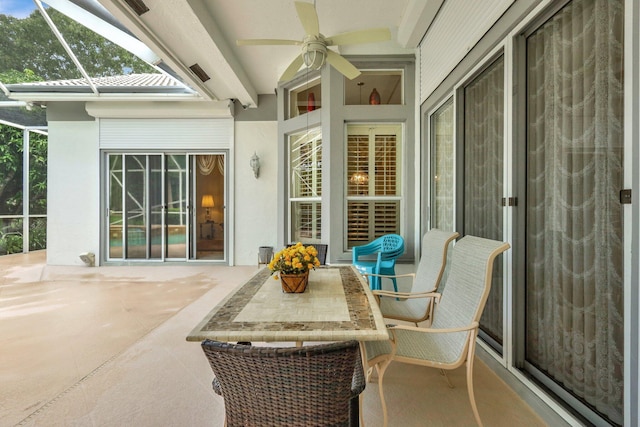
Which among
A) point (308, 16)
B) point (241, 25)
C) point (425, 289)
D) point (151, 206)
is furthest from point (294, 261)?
point (151, 206)

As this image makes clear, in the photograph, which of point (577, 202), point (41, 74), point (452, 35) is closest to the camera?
point (577, 202)

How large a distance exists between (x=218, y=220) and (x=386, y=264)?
18.5 ft

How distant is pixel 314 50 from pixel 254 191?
4.00 m

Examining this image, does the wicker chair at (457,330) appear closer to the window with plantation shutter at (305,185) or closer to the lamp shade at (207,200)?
the window with plantation shutter at (305,185)

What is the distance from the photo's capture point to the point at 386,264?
350cm

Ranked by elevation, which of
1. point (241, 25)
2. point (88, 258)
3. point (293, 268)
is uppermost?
point (241, 25)

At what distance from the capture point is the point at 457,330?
1.52 meters

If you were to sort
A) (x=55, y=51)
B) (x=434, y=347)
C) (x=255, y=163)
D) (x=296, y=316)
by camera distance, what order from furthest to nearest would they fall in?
(x=255, y=163) → (x=55, y=51) → (x=434, y=347) → (x=296, y=316)

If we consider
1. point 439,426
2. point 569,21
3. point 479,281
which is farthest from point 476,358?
point 569,21

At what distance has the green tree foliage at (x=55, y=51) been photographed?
4.29 m

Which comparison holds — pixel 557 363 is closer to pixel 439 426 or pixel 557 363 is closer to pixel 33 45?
pixel 439 426

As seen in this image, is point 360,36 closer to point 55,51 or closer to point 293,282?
point 293,282

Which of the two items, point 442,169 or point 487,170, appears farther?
point 442,169

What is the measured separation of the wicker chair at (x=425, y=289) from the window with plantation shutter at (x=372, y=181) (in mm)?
1531
